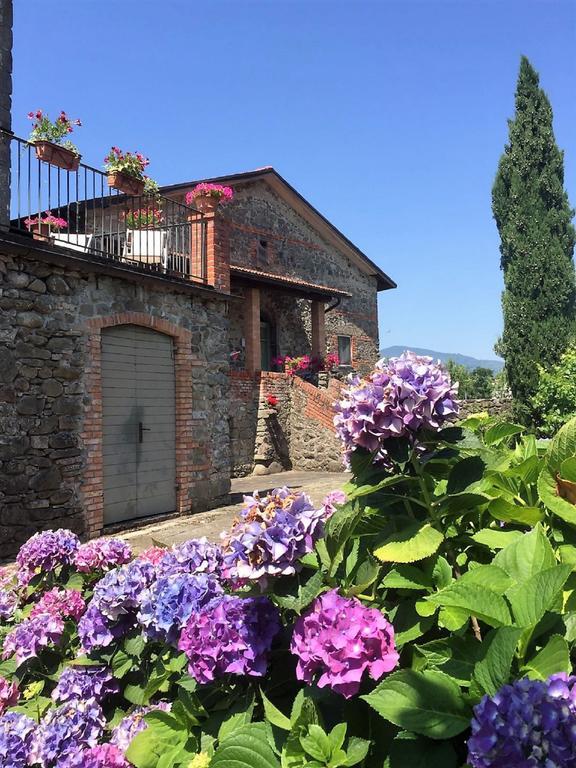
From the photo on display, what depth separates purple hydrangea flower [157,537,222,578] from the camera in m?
2.03

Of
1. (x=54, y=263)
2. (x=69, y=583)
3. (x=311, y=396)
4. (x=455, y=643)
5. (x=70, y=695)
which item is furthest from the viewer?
(x=311, y=396)

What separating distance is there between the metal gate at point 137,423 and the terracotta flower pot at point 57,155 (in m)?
2.18

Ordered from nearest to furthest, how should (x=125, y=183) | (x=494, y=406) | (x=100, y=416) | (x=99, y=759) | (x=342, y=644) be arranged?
(x=342, y=644), (x=99, y=759), (x=100, y=416), (x=125, y=183), (x=494, y=406)

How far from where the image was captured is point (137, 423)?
7820 mm

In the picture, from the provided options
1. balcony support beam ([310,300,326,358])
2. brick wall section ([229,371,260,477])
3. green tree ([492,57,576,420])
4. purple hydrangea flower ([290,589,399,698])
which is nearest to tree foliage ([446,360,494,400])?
green tree ([492,57,576,420])

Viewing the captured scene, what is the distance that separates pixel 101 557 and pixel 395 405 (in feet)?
6.26

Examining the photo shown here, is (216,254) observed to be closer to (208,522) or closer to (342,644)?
(208,522)

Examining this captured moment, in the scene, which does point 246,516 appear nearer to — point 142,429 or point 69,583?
point 69,583

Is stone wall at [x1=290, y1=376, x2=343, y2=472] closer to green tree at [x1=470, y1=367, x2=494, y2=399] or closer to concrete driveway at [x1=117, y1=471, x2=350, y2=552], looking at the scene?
concrete driveway at [x1=117, y1=471, x2=350, y2=552]

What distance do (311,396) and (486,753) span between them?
13.1m

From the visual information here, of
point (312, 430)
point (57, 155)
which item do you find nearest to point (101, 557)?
point (57, 155)

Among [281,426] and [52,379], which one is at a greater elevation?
[52,379]

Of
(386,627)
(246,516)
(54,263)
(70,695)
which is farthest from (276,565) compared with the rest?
(54,263)

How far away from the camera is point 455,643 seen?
124 cm
